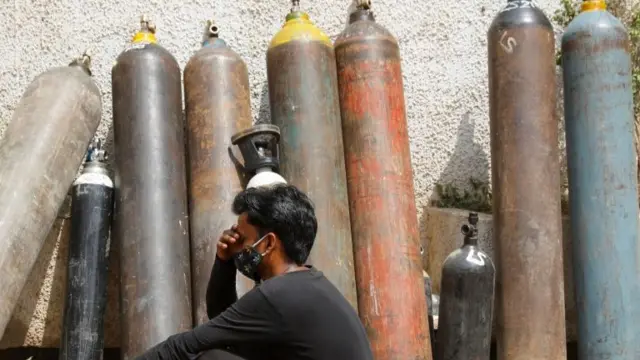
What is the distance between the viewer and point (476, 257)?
11.8 ft

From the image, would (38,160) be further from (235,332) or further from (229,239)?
(235,332)

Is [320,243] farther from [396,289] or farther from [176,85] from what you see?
[176,85]

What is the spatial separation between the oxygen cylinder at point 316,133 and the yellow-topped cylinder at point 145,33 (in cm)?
55

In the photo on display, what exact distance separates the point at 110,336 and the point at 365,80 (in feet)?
5.41

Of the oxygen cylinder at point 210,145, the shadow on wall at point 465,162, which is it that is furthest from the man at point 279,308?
the shadow on wall at point 465,162

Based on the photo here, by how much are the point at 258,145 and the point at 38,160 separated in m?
0.91

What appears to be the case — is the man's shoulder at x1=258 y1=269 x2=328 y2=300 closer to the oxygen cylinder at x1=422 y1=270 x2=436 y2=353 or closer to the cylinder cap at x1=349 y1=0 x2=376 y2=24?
the oxygen cylinder at x1=422 y1=270 x2=436 y2=353

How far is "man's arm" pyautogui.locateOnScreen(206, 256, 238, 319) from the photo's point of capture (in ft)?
8.53

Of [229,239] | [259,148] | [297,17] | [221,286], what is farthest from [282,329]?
[297,17]

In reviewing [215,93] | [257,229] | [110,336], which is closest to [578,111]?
[215,93]

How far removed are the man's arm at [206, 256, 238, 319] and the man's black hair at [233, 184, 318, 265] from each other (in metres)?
0.33

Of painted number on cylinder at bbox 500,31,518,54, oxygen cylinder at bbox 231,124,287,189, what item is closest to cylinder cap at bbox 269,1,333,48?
oxygen cylinder at bbox 231,124,287,189

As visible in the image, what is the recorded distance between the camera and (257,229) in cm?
231

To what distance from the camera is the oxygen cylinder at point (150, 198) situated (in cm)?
348
